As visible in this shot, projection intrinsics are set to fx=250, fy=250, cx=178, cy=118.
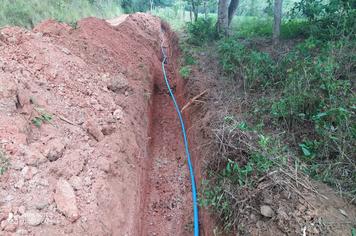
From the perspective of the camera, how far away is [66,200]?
2623 millimetres

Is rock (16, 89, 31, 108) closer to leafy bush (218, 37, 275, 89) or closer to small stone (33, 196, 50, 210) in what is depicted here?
small stone (33, 196, 50, 210)

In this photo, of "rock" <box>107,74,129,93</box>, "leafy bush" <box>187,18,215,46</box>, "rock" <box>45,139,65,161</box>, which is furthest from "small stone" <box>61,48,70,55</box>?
"leafy bush" <box>187,18,215,46</box>

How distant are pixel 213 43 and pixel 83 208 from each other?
6835mm

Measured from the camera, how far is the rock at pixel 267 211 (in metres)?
2.60

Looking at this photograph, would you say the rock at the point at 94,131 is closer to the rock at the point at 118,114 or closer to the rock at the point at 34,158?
the rock at the point at 118,114

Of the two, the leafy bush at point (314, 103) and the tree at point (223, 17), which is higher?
the tree at point (223, 17)

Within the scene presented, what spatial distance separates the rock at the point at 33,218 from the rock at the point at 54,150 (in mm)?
720

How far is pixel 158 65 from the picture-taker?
8141 millimetres

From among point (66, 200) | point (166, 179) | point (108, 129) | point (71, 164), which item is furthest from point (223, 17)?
point (66, 200)

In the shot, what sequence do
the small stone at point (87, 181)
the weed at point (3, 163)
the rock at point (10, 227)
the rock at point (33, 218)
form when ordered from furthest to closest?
the small stone at point (87, 181), the weed at point (3, 163), the rock at point (33, 218), the rock at point (10, 227)

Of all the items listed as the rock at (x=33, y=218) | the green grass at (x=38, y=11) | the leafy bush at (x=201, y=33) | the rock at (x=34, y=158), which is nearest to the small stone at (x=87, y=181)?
the rock at (x=34, y=158)

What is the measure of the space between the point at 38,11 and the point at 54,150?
5.70 meters

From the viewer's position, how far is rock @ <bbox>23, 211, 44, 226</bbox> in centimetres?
222

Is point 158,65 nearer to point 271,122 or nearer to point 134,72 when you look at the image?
point 134,72
